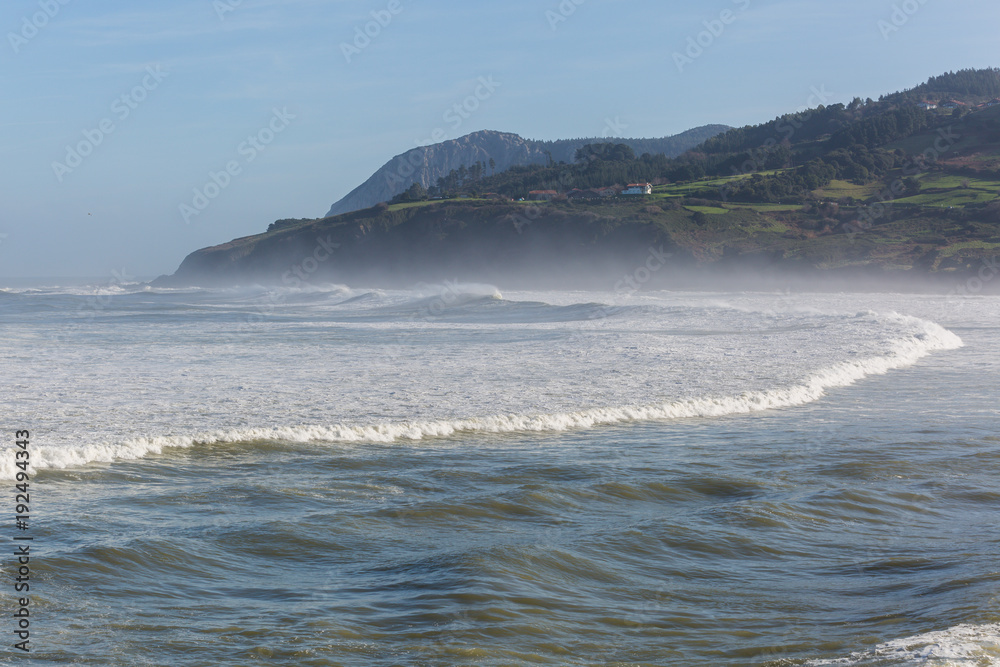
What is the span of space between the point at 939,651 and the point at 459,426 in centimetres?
725

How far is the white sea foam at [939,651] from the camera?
4133 mm

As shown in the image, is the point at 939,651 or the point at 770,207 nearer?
the point at 939,651

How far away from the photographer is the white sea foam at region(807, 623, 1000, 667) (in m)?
4.13

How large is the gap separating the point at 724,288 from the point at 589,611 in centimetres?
5819

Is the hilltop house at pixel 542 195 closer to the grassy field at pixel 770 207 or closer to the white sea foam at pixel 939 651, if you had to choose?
the grassy field at pixel 770 207

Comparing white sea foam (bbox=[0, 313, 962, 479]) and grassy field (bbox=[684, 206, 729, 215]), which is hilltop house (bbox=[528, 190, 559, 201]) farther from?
white sea foam (bbox=[0, 313, 962, 479])

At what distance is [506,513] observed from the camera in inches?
283

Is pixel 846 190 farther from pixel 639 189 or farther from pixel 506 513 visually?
pixel 506 513

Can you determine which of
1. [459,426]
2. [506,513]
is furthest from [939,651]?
[459,426]

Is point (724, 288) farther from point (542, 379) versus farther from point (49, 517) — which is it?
point (49, 517)

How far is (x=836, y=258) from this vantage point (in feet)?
214

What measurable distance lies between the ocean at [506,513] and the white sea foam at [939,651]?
0.8 inches

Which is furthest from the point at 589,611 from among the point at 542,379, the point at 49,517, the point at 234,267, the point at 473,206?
the point at 234,267

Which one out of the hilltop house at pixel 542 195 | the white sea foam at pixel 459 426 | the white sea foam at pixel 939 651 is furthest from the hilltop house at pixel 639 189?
the white sea foam at pixel 939 651
